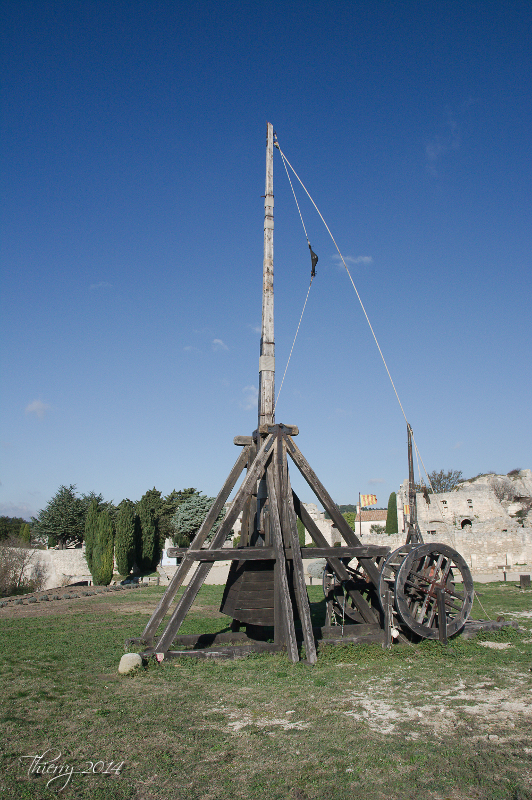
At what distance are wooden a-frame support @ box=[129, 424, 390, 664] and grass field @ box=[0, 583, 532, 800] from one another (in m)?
0.40

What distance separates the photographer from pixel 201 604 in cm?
1576

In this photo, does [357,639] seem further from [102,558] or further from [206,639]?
[102,558]

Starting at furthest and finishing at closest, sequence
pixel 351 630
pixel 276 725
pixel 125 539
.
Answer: pixel 125 539 < pixel 351 630 < pixel 276 725

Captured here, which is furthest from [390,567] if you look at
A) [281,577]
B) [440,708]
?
[440,708]

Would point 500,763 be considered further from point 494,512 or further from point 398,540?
point 494,512

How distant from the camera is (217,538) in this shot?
8.20 m

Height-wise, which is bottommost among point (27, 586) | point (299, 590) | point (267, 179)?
point (27, 586)

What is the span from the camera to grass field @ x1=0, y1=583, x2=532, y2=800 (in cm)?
399

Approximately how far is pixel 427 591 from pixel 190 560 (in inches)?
159

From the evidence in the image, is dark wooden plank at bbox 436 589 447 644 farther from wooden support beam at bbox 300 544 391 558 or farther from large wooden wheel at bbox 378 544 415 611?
wooden support beam at bbox 300 544 391 558

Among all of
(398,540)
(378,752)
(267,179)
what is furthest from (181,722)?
(398,540)

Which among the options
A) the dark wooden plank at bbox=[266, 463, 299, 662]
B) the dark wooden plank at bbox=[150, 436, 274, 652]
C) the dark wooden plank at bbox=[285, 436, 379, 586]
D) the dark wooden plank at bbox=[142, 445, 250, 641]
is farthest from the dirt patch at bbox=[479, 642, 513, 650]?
the dark wooden plank at bbox=[142, 445, 250, 641]

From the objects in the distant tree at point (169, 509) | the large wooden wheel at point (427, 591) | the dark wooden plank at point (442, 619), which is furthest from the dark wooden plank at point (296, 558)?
the distant tree at point (169, 509)

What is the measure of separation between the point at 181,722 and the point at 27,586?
2266 cm
